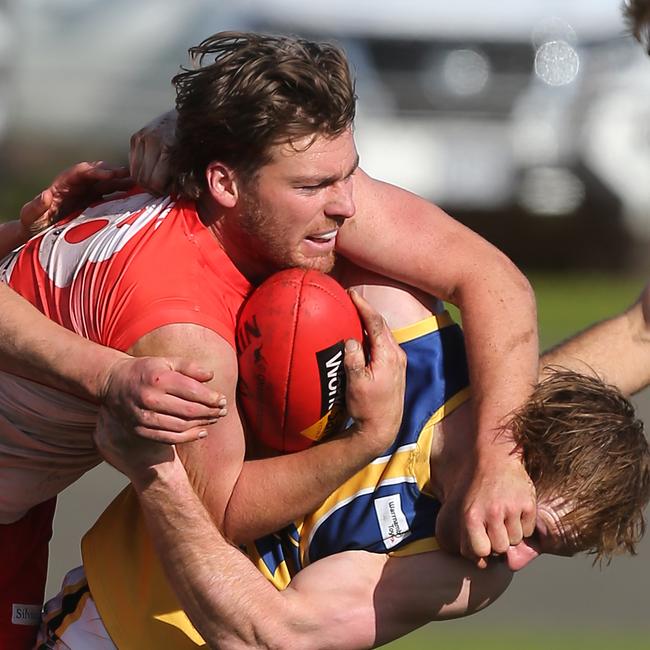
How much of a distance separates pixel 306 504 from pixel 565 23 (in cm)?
1711

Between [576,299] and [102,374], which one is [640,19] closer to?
[102,374]

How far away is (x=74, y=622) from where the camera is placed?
4207 millimetres

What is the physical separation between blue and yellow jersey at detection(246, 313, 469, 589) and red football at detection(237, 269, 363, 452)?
303 mm

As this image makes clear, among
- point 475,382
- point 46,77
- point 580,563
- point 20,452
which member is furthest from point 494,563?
Result: point 46,77

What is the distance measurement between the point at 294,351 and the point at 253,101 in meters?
0.65

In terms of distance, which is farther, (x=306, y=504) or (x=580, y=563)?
(x=580, y=563)

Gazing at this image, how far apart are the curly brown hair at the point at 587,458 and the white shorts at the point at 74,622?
4.40 feet

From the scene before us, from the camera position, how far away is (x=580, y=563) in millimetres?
8281

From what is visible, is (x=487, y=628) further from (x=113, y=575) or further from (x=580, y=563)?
(x=113, y=575)

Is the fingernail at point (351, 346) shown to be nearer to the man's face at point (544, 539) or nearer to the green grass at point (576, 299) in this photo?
the man's face at point (544, 539)

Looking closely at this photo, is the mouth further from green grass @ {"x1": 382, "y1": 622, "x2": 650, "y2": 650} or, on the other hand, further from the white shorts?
green grass @ {"x1": 382, "y1": 622, "x2": 650, "y2": 650}

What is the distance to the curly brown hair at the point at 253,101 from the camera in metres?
3.68

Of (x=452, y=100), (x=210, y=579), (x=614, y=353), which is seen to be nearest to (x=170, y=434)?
(x=210, y=579)

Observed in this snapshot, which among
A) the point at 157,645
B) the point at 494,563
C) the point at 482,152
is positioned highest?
the point at 494,563
